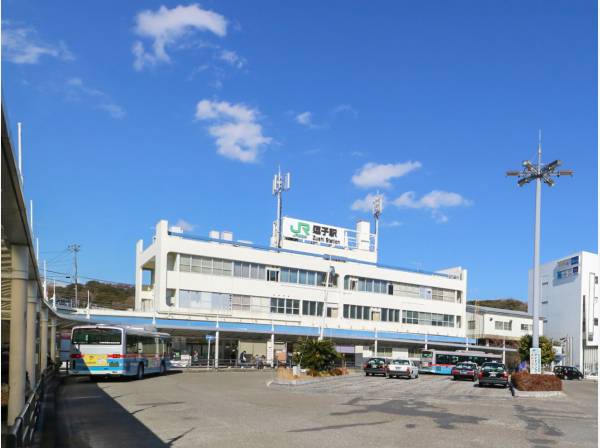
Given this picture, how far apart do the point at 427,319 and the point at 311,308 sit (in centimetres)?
1617

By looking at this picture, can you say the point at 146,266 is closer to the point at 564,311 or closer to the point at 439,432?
the point at 439,432

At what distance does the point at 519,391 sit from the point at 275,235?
39921 mm

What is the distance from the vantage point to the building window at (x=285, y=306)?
206 ft

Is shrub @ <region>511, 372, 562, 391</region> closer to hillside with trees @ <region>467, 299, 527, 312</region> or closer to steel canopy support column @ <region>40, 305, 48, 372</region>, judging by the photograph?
steel canopy support column @ <region>40, 305, 48, 372</region>

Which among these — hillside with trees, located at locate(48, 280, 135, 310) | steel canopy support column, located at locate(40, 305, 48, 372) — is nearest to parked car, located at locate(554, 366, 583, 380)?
steel canopy support column, located at locate(40, 305, 48, 372)

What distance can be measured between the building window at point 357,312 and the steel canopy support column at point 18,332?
5424 cm

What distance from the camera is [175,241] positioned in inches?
2244

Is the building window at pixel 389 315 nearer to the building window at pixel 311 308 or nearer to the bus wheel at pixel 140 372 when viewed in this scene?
the building window at pixel 311 308

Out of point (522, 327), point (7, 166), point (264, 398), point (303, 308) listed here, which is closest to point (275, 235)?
point (303, 308)

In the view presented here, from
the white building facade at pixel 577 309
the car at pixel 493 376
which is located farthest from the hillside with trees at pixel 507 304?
the car at pixel 493 376

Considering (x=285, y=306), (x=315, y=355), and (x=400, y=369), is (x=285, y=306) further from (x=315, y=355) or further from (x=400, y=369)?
(x=315, y=355)

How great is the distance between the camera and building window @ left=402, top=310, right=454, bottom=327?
240ft

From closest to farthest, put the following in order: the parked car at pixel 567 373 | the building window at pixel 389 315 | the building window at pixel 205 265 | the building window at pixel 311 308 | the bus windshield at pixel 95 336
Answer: the bus windshield at pixel 95 336
the building window at pixel 205 265
the building window at pixel 311 308
the parked car at pixel 567 373
the building window at pixel 389 315

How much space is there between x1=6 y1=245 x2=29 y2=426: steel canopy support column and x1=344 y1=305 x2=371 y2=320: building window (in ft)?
178
